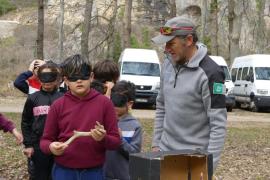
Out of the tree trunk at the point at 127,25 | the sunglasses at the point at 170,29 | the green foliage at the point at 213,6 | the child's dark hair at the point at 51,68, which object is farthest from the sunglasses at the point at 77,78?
the green foliage at the point at 213,6

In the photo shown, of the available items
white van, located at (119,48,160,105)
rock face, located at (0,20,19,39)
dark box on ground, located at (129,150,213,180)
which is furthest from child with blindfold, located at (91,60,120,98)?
rock face, located at (0,20,19,39)

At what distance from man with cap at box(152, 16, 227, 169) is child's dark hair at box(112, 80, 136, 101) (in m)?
0.52

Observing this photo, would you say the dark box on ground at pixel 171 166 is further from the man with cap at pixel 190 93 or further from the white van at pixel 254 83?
the white van at pixel 254 83

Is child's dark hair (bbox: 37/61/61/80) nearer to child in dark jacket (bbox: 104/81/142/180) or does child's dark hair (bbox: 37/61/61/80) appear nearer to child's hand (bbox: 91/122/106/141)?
child in dark jacket (bbox: 104/81/142/180)

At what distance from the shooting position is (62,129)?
13.4 ft

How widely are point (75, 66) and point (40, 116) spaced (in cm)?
116

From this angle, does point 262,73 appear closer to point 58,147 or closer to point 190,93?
point 190,93

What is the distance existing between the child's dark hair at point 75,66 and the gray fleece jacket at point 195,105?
573 millimetres

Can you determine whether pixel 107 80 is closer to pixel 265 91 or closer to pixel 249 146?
pixel 249 146

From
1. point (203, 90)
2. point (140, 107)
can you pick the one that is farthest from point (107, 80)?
point (140, 107)

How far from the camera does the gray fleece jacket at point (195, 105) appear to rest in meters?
3.80

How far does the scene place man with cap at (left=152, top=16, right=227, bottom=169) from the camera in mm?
3809

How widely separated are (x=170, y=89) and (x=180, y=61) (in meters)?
0.24

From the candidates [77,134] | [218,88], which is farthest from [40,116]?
[218,88]
